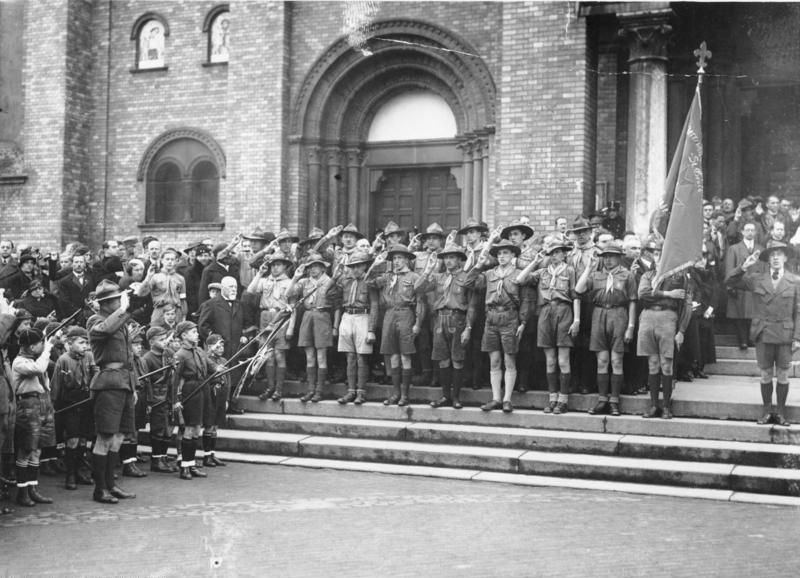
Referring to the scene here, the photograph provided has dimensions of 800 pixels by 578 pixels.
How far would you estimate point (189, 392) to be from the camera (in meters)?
10.5

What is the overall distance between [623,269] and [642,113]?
4.92 m

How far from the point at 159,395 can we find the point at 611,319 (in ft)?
17.8

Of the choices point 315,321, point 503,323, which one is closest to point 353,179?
point 315,321

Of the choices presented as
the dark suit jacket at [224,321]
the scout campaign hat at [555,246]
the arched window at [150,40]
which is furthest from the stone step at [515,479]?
the arched window at [150,40]

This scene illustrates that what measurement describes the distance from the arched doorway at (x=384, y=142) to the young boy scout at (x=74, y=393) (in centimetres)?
859

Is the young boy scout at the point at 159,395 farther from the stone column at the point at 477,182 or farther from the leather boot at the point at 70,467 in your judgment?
the stone column at the point at 477,182

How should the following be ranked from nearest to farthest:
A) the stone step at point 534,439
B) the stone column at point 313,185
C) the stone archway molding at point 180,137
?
1. the stone step at point 534,439
2. the stone column at point 313,185
3. the stone archway molding at point 180,137

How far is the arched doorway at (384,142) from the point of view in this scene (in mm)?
17578

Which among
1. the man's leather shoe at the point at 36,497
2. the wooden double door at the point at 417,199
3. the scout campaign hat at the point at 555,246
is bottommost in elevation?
the man's leather shoe at the point at 36,497

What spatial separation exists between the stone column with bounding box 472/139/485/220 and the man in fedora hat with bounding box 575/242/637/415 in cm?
628

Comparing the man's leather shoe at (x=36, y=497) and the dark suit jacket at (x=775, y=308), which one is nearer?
the man's leather shoe at (x=36, y=497)

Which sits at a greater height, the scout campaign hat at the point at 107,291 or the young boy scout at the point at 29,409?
the scout campaign hat at the point at 107,291

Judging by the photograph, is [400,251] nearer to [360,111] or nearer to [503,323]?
[503,323]

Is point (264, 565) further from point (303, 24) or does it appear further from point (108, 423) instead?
point (303, 24)
